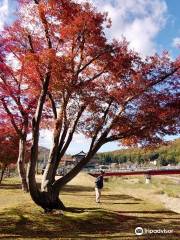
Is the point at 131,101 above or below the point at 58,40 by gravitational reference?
below

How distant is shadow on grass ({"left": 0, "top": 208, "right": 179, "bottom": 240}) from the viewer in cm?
1466

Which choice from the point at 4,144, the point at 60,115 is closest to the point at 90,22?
the point at 60,115

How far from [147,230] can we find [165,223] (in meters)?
2.38

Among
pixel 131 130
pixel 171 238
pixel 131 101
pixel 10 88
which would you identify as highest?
pixel 10 88

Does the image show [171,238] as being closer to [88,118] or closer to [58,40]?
[88,118]

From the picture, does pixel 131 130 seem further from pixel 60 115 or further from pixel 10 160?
pixel 10 160

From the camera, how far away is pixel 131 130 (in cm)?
2003

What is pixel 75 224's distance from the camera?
16.8 meters

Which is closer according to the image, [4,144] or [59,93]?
[59,93]

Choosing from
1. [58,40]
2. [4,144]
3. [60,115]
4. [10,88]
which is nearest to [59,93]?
[60,115]

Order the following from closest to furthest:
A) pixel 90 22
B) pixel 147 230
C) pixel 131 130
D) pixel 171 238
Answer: pixel 171 238
pixel 147 230
pixel 90 22
pixel 131 130

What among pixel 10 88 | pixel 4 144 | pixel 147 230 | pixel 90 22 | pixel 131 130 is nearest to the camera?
pixel 147 230

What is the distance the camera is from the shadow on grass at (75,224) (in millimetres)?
14664

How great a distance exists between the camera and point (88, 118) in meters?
20.3
